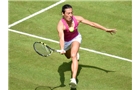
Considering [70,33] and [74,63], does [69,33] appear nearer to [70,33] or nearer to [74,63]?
[70,33]

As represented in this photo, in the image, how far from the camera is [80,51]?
63.6 ft

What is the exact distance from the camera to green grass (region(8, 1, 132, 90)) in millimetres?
17438

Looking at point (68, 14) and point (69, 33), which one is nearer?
point (68, 14)

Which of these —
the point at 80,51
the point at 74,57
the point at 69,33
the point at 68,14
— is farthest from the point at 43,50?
the point at 80,51

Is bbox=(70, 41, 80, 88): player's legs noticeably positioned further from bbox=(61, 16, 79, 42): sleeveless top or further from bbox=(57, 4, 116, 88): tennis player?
bbox=(61, 16, 79, 42): sleeveless top

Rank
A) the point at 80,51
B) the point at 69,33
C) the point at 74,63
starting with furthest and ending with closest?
the point at 80,51, the point at 69,33, the point at 74,63

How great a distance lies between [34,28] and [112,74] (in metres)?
4.45

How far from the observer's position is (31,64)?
18.4 m

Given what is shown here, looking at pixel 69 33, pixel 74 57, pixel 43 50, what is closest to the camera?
pixel 43 50

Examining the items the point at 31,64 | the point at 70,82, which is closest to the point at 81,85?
the point at 70,82

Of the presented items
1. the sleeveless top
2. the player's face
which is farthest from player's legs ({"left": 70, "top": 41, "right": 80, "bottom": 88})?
the player's face

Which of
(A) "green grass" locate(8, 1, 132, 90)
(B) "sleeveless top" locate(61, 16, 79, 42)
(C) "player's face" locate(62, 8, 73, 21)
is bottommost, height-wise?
(A) "green grass" locate(8, 1, 132, 90)

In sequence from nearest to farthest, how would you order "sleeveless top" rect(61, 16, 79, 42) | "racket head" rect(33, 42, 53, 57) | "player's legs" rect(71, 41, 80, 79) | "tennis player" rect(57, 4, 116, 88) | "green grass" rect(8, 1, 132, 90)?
"racket head" rect(33, 42, 53, 57)
"player's legs" rect(71, 41, 80, 79)
"tennis player" rect(57, 4, 116, 88)
"sleeveless top" rect(61, 16, 79, 42)
"green grass" rect(8, 1, 132, 90)
